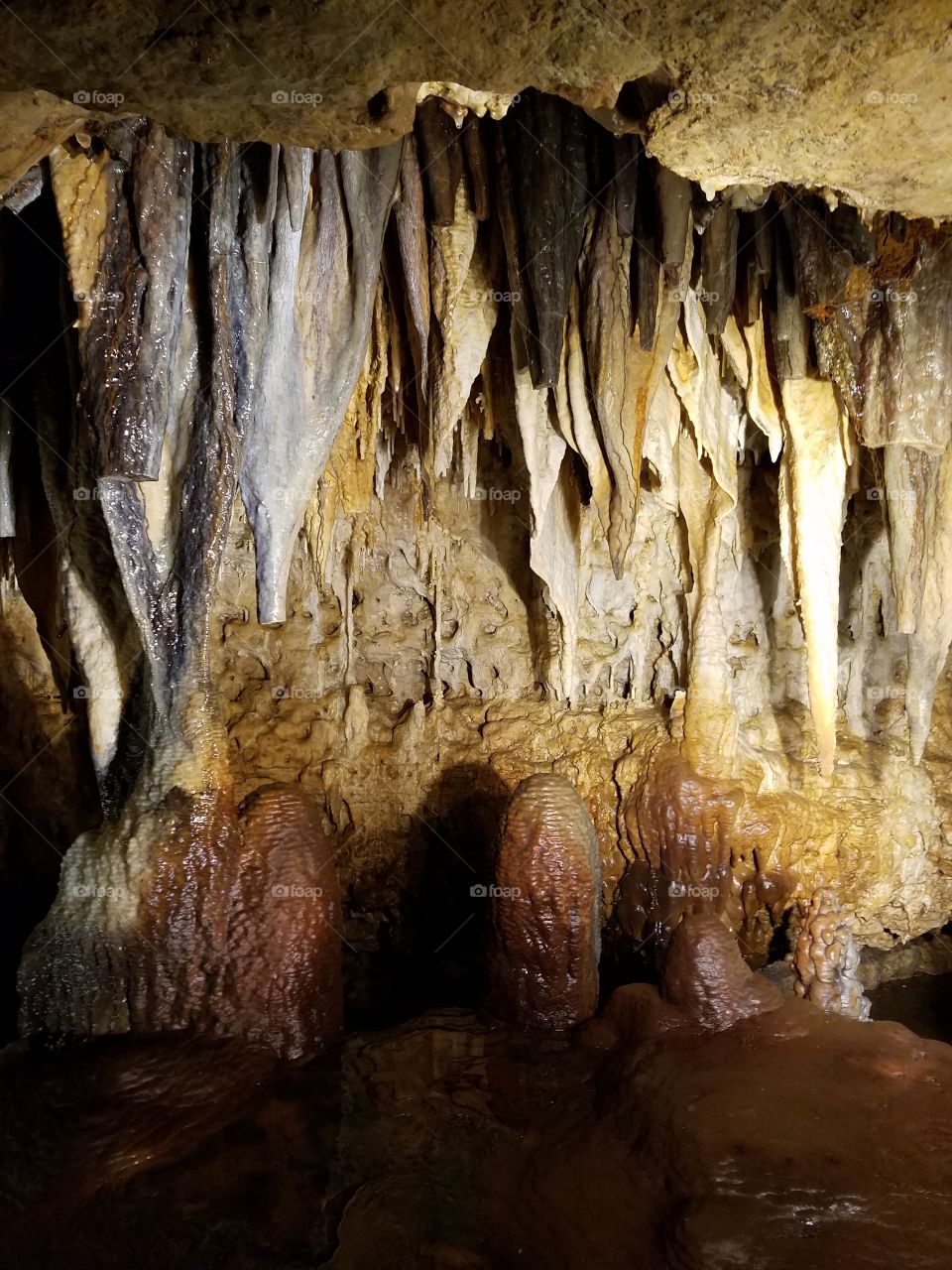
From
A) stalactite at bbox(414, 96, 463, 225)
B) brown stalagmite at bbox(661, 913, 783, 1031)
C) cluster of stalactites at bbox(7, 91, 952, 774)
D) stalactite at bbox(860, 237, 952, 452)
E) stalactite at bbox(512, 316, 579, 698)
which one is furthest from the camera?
stalactite at bbox(512, 316, 579, 698)

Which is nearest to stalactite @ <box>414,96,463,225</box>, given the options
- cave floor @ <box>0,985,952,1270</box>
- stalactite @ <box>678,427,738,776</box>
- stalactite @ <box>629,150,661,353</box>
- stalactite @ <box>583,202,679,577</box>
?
stalactite @ <box>583,202,679,577</box>

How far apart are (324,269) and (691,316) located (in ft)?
6.37

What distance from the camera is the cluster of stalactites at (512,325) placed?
3100 millimetres

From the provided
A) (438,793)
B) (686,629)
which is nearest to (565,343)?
(686,629)

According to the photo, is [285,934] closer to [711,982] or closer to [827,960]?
[711,982]

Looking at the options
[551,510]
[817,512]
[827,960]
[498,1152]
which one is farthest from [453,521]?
[498,1152]

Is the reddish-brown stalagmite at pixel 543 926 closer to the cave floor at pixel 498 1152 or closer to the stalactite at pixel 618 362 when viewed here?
the cave floor at pixel 498 1152

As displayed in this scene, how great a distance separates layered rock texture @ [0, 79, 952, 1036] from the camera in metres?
3.29

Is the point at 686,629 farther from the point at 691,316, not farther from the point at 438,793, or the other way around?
the point at 691,316

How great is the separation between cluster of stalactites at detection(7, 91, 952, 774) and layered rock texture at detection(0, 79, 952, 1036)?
0.05 feet

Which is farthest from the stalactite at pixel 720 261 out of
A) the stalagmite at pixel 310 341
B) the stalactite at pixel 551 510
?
the stalagmite at pixel 310 341

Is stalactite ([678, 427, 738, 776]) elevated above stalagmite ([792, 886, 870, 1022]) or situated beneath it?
elevated above

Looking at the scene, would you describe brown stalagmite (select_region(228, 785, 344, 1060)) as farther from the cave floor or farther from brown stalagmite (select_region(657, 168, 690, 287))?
brown stalagmite (select_region(657, 168, 690, 287))

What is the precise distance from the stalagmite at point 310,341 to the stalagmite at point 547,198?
1.68ft
